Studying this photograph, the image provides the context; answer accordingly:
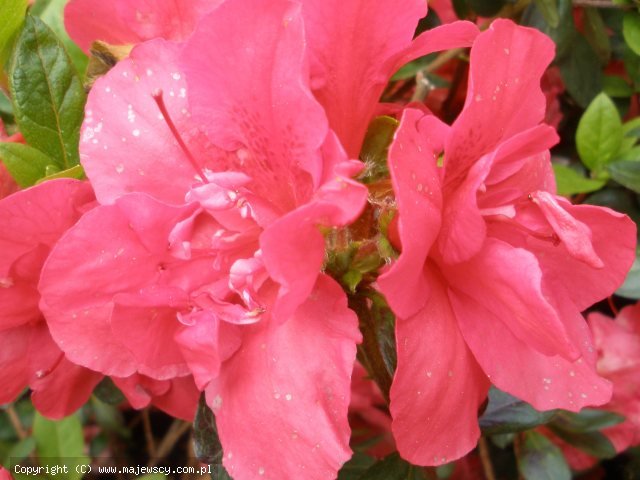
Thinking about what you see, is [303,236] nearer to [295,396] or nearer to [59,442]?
[295,396]

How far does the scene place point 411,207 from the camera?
0.60 meters

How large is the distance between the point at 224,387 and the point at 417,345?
193 millimetres

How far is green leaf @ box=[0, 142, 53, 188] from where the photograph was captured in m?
0.85

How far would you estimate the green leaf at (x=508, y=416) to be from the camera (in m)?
1.14

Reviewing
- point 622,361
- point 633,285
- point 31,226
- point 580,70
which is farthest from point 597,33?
point 31,226

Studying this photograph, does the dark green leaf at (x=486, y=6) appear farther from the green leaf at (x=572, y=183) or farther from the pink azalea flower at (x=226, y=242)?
the pink azalea flower at (x=226, y=242)

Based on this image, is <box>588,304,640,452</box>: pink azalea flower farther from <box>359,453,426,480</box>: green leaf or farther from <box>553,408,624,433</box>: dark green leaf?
<box>359,453,426,480</box>: green leaf

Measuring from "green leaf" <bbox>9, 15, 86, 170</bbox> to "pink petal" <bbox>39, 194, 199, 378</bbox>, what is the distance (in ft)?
0.81

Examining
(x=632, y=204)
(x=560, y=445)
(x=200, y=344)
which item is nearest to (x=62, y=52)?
(x=200, y=344)

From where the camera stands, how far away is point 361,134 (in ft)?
2.51

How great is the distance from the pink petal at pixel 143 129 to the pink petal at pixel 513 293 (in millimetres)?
293

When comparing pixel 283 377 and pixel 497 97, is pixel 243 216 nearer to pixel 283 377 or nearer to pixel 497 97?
pixel 283 377

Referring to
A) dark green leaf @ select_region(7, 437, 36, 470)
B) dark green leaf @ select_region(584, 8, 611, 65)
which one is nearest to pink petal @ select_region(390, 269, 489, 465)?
dark green leaf @ select_region(584, 8, 611, 65)

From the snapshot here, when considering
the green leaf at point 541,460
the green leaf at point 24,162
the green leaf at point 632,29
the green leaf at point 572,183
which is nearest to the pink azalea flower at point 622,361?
the green leaf at point 541,460
